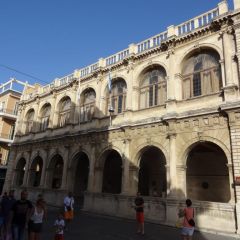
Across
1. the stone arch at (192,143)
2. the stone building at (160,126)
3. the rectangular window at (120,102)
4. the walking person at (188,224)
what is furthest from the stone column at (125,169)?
the walking person at (188,224)

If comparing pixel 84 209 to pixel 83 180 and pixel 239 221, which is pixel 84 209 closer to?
pixel 83 180

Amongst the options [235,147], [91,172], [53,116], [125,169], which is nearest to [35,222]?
[125,169]

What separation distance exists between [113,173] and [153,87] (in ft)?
27.4

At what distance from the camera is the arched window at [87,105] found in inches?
818

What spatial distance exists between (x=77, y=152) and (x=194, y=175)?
357 inches

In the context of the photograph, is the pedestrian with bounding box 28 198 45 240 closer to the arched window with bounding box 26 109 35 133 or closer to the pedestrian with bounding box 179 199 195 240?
the pedestrian with bounding box 179 199 195 240

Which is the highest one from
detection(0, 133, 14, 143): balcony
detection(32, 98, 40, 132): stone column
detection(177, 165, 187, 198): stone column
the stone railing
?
the stone railing

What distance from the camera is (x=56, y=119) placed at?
2367 centimetres

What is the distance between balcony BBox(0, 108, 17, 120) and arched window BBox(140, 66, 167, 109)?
2031 cm

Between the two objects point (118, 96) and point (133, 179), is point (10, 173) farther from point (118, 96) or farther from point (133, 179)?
point (133, 179)

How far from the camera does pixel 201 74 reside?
49.1 feet

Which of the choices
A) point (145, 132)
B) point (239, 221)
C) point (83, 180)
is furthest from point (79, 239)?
point (83, 180)

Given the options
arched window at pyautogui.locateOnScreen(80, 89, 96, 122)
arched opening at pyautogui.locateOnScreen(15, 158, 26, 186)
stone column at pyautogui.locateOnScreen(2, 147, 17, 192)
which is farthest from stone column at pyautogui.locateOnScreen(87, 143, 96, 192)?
stone column at pyautogui.locateOnScreen(2, 147, 17, 192)

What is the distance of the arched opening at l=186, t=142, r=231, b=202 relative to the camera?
15844 millimetres
